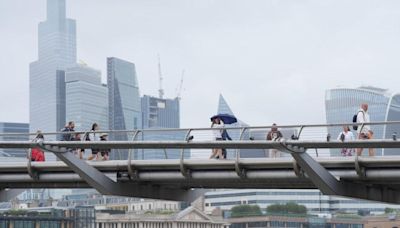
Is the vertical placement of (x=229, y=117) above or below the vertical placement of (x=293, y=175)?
above

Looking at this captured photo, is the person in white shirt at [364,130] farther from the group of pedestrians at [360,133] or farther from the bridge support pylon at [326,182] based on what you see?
the bridge support pylon at [326,182]

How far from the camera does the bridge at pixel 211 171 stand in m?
33.6

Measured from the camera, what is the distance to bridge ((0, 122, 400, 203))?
33562mm

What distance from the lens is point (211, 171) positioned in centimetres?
3666

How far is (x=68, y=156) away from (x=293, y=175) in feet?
21.8

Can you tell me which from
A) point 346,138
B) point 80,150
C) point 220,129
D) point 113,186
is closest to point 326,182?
point 346,138

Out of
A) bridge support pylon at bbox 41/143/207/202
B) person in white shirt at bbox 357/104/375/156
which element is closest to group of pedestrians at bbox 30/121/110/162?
bridge support pylon at bbox 41/143/207/202

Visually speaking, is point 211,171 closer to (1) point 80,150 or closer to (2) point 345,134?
(2) point 345,134

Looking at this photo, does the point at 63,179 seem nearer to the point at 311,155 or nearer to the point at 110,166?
the point at 110,166

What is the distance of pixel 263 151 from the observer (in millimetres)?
39375

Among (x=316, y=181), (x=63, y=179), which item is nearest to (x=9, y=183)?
(x=63, y=179)

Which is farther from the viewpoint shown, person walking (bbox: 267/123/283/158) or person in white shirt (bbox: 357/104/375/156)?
person walking (bbox: 267/123/283/158)

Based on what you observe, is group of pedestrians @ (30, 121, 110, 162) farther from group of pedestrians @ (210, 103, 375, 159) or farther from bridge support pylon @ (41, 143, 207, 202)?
group of pedestrians @ (210, 103, 375, 159)

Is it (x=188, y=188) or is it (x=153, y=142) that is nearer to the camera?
(x=153, y=142)
